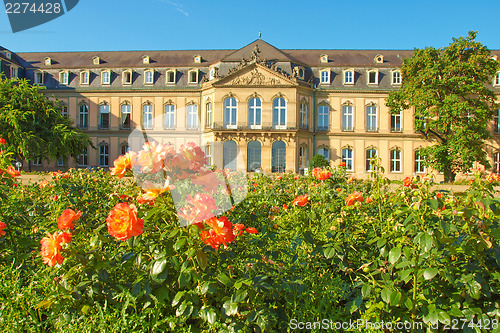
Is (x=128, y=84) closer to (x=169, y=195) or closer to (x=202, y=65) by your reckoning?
(x=202, y=65)

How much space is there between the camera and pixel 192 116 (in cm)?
3350

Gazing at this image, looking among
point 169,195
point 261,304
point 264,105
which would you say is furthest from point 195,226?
point 264,105

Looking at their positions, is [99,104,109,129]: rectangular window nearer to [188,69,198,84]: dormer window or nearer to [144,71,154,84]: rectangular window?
[144,71,154,84]: rectangular window

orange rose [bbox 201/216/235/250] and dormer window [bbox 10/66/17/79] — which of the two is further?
dormer window [bbox 10/66/17/79]

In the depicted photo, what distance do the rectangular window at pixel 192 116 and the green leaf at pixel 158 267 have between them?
31.0 m

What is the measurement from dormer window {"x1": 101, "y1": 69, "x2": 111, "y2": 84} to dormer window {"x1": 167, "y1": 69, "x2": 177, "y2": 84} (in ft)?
19.3

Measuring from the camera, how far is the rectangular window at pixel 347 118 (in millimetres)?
31844

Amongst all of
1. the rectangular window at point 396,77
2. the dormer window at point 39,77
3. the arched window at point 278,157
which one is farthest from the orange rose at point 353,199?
the dormer window at point 39,77

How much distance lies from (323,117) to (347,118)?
2.15 m

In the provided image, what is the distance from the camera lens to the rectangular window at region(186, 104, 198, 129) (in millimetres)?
32938

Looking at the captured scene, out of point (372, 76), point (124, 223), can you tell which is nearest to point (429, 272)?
point (124, 223)

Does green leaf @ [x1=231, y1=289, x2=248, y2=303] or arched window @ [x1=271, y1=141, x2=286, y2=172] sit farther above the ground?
arched window @ [x1=271, y1=141, x2=286, y2=172]

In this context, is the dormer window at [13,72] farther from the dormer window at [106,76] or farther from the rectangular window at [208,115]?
the rectangular window at [208,115]

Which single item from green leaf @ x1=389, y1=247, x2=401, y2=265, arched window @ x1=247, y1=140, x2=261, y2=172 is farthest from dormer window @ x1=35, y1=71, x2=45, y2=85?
green leaf @ x1=389, y1=247, x2=401, y2=265
